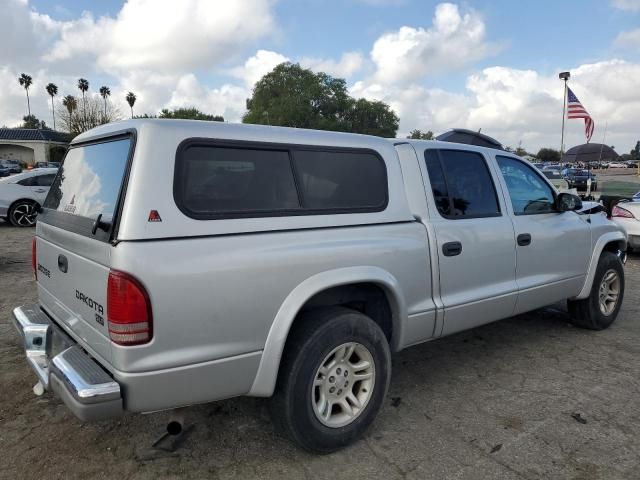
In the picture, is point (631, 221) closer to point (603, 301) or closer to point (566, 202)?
point (603, 301)

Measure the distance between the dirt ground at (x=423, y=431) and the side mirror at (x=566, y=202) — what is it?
1.30 m

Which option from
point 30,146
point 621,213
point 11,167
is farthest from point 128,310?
point 30,146

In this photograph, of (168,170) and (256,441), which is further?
(256,441)

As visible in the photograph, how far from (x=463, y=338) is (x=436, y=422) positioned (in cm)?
178

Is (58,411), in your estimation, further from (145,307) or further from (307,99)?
(307,99)

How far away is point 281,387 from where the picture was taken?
8.86 feet

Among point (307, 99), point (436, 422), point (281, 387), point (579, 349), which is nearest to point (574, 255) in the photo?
point (579, 349)

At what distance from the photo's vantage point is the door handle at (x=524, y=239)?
4.02 m

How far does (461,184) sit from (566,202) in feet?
4.40

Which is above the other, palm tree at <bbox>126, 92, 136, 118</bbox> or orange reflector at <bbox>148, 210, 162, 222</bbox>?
palm tree at <bbox>126, 92, 136, 118</bbox>

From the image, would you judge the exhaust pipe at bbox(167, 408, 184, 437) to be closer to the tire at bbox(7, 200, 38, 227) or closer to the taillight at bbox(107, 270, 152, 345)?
the taillight at bbox(107, 270, 152, 345)

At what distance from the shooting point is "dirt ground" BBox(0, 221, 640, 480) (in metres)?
2.77

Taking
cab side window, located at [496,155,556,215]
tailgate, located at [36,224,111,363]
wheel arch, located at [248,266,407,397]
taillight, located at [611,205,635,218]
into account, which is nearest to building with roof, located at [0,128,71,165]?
taillight, located at [611,205,635,218]

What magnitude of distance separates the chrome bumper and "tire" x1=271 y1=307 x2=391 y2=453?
865 mm
